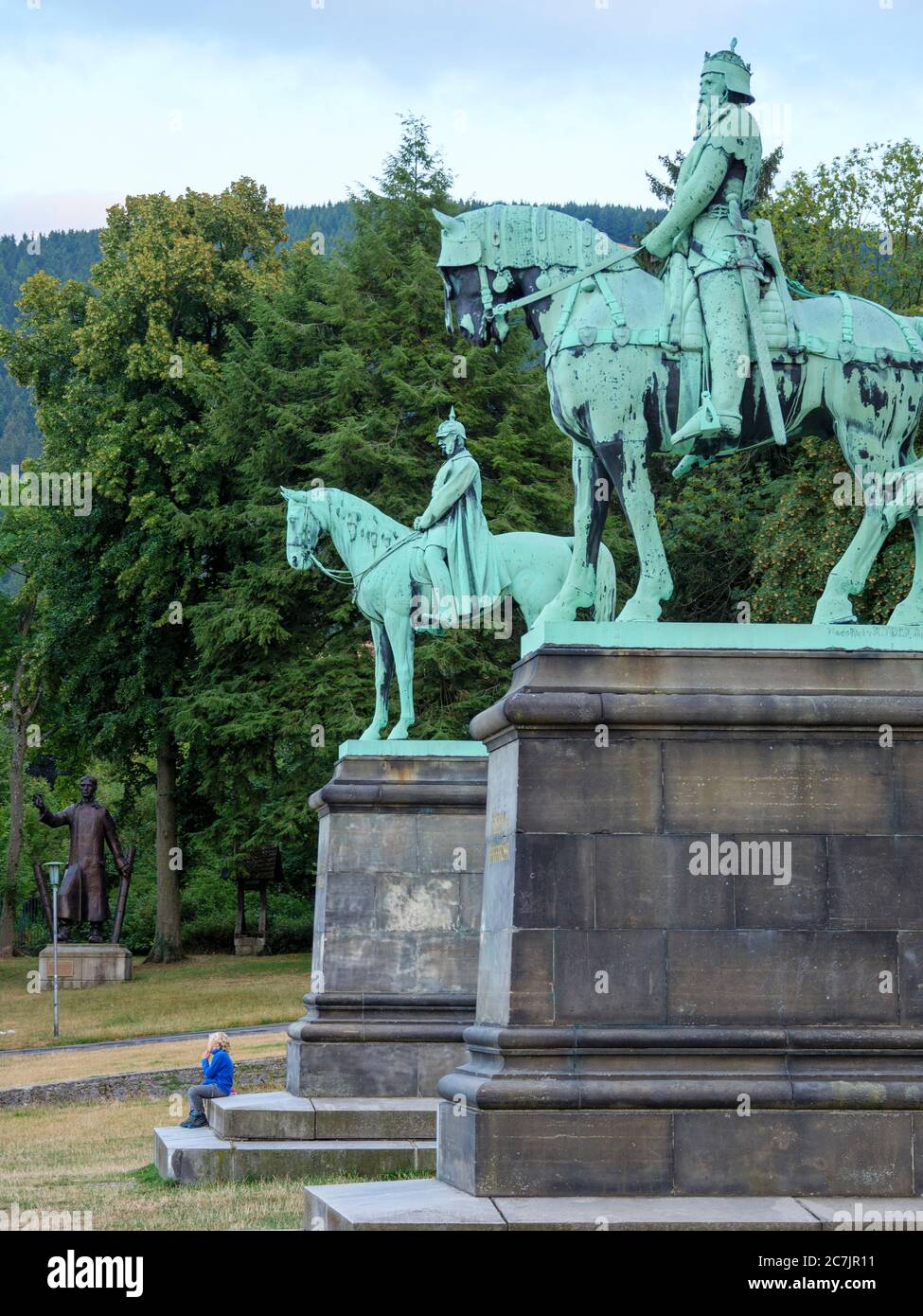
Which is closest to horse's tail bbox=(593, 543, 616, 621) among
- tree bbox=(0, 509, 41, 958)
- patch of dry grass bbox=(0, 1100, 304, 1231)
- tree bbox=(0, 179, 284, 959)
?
patch of dry grass bbox=(0, 1100, 304, 1231)

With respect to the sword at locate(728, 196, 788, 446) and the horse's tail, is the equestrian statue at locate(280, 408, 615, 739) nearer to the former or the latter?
the horse's tail

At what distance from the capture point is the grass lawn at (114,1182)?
11969mm

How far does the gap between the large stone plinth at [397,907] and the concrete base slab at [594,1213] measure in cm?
757

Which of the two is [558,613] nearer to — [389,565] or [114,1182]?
[114,1182]

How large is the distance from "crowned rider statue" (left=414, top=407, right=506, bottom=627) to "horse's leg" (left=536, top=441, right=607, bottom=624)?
6587 millimetres

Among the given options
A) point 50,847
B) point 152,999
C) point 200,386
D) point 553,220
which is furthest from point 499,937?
point 50,847

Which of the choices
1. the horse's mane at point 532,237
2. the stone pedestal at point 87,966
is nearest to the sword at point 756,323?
the horse's mane at point 532,237

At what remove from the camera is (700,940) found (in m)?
9.01

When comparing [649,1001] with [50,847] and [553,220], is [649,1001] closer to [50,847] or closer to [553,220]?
[553,220]

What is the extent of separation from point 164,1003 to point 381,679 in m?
16.5

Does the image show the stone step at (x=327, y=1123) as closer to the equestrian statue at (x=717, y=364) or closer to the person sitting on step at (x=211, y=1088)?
the person sitting on step at (x=211, y=1088)

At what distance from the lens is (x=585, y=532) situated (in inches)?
417

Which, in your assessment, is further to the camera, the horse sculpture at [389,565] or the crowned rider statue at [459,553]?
the horse sculpture at [389,565]

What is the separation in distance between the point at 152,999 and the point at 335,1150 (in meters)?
19.8
